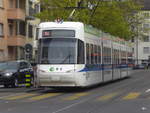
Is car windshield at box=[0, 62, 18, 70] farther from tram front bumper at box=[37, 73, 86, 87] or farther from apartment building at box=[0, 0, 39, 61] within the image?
apartment building at box=[0, 0, 39, 61]

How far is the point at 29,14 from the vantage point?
188ft

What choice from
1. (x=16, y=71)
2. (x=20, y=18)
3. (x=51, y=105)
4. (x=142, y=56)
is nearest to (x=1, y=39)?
(x=20, y=18)

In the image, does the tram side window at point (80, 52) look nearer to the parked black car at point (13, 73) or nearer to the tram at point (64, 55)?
the tram at point (64, 55)

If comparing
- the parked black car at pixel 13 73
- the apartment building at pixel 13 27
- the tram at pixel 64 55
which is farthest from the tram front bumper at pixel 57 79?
the apartment building at pixel 13 27

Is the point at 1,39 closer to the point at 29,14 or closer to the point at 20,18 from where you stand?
the point at 20,18

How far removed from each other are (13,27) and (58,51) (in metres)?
31.6

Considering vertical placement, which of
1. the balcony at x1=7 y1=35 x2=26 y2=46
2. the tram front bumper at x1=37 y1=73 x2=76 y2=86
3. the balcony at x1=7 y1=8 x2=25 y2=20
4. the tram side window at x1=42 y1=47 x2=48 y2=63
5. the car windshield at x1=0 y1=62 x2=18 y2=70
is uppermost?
Answer: the balcony at x1=7 y1=8 x2=25 y2=20

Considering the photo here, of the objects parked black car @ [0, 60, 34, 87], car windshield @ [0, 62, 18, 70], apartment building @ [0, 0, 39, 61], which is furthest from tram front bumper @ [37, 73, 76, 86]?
apartment building @ [0, 0, 39, 61]

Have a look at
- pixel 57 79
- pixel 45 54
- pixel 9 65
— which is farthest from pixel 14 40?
pixel 57 79

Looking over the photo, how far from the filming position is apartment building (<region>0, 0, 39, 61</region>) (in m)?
50.3

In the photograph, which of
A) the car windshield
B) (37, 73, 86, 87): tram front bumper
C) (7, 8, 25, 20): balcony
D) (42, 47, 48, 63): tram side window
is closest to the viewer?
(37, 73, 86, 87): tram front bumper

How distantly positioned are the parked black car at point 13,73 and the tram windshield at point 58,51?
6.59 metres

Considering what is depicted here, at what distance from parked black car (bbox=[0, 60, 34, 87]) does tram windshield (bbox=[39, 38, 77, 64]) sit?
6.59 m

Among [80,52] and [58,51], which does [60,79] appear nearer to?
→ [58,51]
